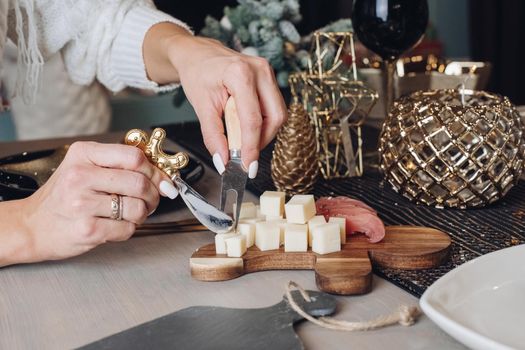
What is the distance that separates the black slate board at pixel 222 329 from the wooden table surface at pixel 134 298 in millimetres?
22

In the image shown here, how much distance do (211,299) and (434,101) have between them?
45cm

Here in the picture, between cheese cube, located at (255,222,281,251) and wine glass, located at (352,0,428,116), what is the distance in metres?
0.47

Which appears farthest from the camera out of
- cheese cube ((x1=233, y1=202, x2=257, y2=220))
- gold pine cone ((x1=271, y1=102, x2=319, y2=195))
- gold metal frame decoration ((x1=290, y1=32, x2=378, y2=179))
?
gold metal frame decoration ((x1=290, y1=32, x2=378, y2=179))

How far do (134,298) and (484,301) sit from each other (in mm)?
351

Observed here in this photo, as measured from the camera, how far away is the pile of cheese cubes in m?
0.77

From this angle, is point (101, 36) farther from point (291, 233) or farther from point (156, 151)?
point (291, 233)

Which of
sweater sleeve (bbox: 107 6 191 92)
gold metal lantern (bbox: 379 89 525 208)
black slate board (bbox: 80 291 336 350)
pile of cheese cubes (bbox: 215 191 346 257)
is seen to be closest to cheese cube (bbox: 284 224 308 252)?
pile of cheese cubes (bbox: 215 191 346 257)

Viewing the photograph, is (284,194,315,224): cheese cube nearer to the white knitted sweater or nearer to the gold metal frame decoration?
the gold metal frame decoration

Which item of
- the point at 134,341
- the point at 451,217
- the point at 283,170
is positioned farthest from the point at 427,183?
the point at 134,341

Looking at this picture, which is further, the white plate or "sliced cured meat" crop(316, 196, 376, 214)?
"sliced cured meat" crop(316, 196, 376, 214)

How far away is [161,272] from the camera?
787mm

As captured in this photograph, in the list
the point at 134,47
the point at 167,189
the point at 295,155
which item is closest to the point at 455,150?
the point at 295,155

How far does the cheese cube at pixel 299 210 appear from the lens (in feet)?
2.60

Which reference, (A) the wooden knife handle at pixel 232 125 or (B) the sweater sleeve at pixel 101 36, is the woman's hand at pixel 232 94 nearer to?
(A) the wooden knife handle at pixel 232 125
